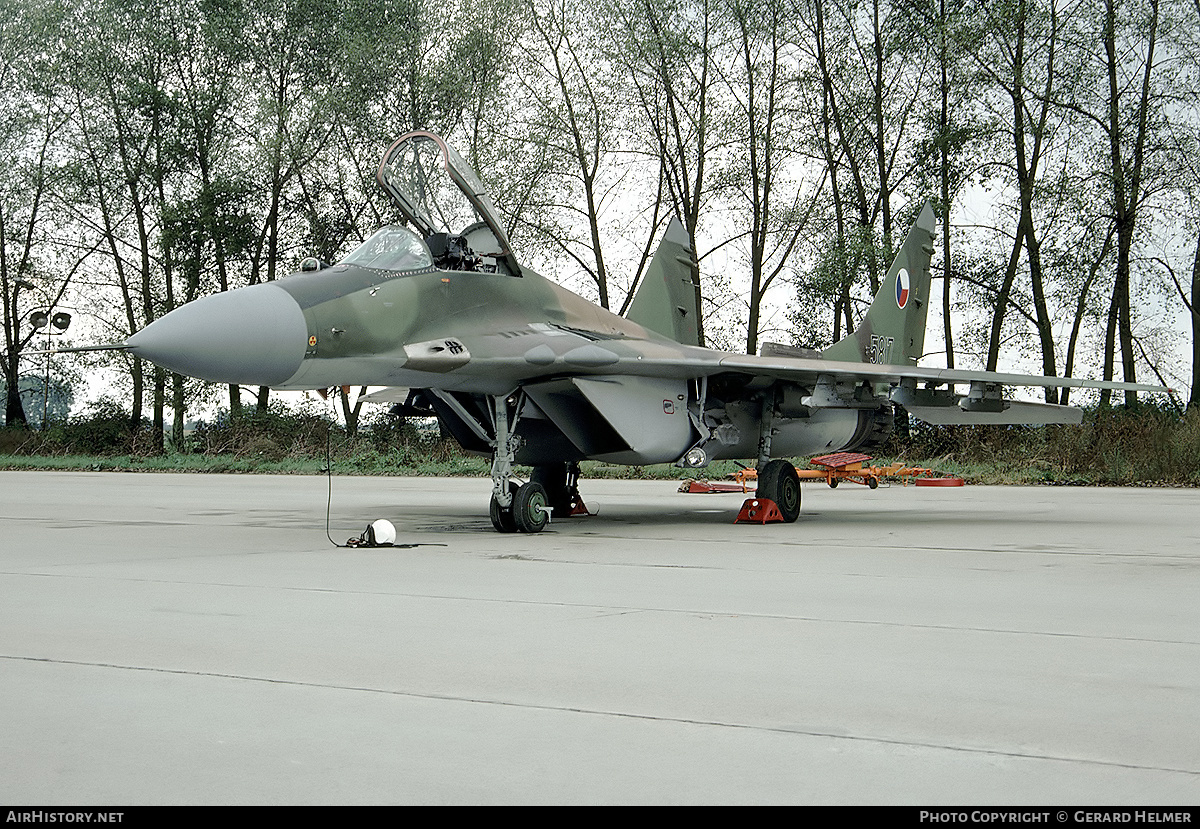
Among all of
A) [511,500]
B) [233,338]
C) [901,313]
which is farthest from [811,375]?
[233,338]

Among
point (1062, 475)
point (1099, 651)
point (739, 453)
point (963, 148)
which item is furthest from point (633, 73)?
point (1099, 651)

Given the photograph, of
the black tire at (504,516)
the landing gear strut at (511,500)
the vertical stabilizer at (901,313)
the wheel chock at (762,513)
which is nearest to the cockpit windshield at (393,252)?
the landing gear strut at (511,500)

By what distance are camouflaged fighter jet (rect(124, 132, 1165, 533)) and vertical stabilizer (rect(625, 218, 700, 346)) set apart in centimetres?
106

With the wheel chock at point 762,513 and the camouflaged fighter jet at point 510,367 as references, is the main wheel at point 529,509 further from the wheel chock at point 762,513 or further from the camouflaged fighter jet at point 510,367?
the wheel chock at point 762,513

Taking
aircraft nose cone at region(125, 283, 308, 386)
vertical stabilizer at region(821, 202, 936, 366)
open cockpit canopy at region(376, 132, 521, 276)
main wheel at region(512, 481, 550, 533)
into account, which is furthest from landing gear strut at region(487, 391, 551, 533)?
vertical stabilizer at region(821, 202, 936, 366)

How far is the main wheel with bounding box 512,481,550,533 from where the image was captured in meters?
10.2

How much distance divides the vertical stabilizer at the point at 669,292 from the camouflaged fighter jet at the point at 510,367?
1.06 meters

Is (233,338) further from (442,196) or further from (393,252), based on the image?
(442,196)

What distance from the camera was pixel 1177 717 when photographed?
3291 mm

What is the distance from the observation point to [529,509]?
33.5 feet

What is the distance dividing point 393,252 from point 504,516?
2.61 m

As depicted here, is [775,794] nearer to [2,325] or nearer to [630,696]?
[630,696]

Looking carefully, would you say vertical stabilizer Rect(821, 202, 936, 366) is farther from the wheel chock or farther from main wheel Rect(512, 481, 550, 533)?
main wheel Rect(512, 481, 550, 533)
